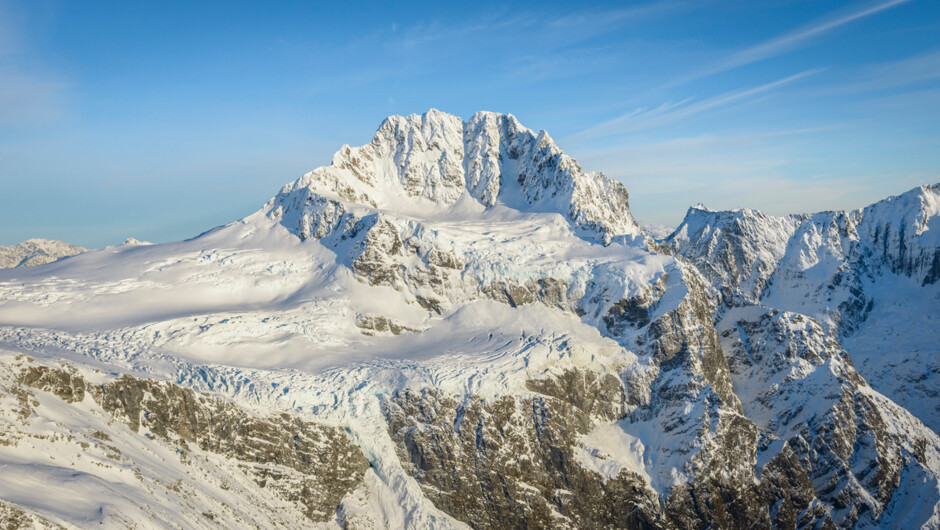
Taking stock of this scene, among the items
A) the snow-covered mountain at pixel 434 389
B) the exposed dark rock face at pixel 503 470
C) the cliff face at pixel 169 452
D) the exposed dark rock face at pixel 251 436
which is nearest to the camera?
the cliff face at pixel 169 452

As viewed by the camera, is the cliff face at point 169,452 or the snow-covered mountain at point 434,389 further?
the snow-covered mountain at point 434,389

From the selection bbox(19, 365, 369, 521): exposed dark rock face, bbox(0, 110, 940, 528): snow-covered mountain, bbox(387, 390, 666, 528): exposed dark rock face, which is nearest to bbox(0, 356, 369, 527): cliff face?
bbox(19, 365, 369, 521): exposed dark rock face

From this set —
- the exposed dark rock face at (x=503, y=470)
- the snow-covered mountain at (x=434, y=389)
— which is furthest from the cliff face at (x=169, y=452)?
the exposed dark rock face at (x=503, y=470)

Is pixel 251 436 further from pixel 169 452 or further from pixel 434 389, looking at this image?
pixel 434 389

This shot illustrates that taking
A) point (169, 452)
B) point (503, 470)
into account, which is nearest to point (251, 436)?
point (169, 452)

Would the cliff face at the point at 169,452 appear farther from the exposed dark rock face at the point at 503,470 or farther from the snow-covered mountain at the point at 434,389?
the exposed dark rock face at the point at 503,470

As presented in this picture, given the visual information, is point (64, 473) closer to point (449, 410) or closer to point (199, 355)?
point (199, 355)

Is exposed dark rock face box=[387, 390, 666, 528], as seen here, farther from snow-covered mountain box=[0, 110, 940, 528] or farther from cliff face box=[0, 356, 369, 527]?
cliff face box=[0, 356, 369, 527]
